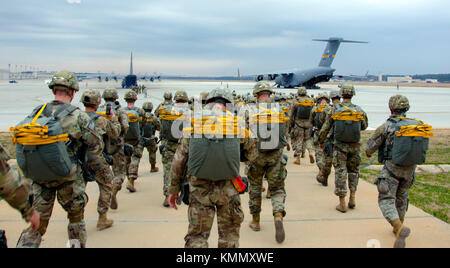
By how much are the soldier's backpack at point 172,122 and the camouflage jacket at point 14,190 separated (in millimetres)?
3443

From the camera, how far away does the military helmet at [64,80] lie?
138 inches

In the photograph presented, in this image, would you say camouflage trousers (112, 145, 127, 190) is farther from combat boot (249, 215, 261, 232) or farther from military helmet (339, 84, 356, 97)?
military helmet (339, 84, 356, 97)

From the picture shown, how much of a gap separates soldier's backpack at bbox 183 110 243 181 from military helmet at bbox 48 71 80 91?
5.06 feet

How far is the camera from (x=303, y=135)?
906 centimetres

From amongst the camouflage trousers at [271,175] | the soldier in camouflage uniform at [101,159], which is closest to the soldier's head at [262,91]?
the camouflage trousers at [271,175]

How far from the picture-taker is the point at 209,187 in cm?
323

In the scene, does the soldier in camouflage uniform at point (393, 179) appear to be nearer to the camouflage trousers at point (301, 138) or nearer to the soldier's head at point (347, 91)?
the soldier's head at point (347, 91)

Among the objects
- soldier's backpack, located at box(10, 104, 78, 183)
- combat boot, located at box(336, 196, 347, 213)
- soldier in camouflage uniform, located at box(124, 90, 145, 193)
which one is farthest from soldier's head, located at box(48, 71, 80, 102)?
combat boot, located at box(336, 196, 347, 213)

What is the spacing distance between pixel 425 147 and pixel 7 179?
14.7ft

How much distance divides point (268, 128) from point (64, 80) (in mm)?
2722

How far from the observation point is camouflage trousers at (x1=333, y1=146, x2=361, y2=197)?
5.41 metres

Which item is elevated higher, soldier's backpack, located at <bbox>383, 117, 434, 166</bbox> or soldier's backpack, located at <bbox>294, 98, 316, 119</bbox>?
soldier's backpack, located at <bbox>294, 98, 316, 119</bbox>

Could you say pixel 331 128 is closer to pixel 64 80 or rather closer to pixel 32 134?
pixel 64 80
